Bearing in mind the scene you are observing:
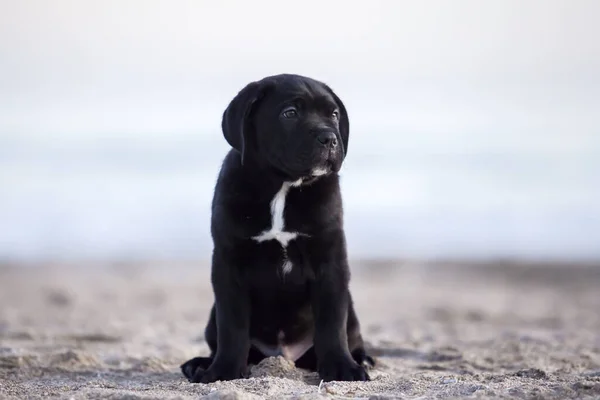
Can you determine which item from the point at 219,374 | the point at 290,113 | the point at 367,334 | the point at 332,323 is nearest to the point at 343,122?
the point at 290,113

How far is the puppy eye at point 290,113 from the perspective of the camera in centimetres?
496

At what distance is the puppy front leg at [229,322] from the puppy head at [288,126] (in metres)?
0.59

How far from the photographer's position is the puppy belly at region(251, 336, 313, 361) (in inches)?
208

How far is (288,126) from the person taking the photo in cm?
494

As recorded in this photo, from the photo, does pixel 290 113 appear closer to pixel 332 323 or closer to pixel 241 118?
pixel 241 118

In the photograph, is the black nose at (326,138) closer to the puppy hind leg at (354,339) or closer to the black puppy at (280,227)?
the black puppy at (280,227)

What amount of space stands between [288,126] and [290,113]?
0.08 meters

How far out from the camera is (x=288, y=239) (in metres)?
4.82

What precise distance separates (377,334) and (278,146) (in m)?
3.53

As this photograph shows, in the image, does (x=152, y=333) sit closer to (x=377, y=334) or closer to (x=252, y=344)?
(x=377, y=334)

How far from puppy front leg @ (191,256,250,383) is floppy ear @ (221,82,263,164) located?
0.60 metres

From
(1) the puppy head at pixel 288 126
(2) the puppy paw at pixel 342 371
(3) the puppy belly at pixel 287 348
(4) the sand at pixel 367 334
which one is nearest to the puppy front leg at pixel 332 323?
(2) the puppy paw at pixel 342 371

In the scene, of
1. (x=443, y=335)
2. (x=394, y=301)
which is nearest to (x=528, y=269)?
(x=394, y=301)

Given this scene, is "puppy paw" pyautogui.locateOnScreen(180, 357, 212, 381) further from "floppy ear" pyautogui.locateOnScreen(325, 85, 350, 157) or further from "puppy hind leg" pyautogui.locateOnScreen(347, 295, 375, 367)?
"floppy ear" pyautogui.locateOnScreen(325, 85, 350, 157)
